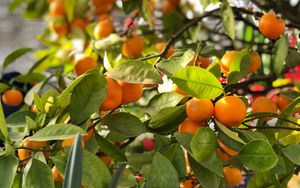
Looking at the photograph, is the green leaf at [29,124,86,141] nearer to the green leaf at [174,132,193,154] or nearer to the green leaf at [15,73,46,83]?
the green leaf at [174,132,193,154]

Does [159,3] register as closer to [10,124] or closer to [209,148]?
[10,124]

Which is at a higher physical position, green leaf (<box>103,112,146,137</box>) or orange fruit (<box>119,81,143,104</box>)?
orange fruit (<box>119,81,143,104</box>)

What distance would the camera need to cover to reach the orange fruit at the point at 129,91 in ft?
1.93

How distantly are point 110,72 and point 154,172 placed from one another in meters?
0.11

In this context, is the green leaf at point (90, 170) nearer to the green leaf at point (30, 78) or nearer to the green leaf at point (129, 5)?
the green leaf at point (129, 5)

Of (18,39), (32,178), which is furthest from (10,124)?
(18,39)

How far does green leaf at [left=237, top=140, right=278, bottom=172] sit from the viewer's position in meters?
0.52

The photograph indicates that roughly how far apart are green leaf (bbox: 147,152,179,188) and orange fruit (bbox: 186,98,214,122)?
53mm

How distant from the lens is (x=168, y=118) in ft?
1.88

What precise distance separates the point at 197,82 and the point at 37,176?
0.17m

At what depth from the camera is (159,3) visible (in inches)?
58.2

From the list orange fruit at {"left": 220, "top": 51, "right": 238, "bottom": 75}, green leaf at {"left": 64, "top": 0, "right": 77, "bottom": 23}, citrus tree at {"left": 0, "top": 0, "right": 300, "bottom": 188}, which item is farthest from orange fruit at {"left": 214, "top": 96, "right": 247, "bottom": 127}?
green leaf at {"left": 64, "top": 0, "right": 77, "bottom": 23}

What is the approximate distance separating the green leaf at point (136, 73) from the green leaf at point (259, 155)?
0.11 m

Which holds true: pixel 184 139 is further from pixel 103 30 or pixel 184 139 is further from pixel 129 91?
pixel 103 30
